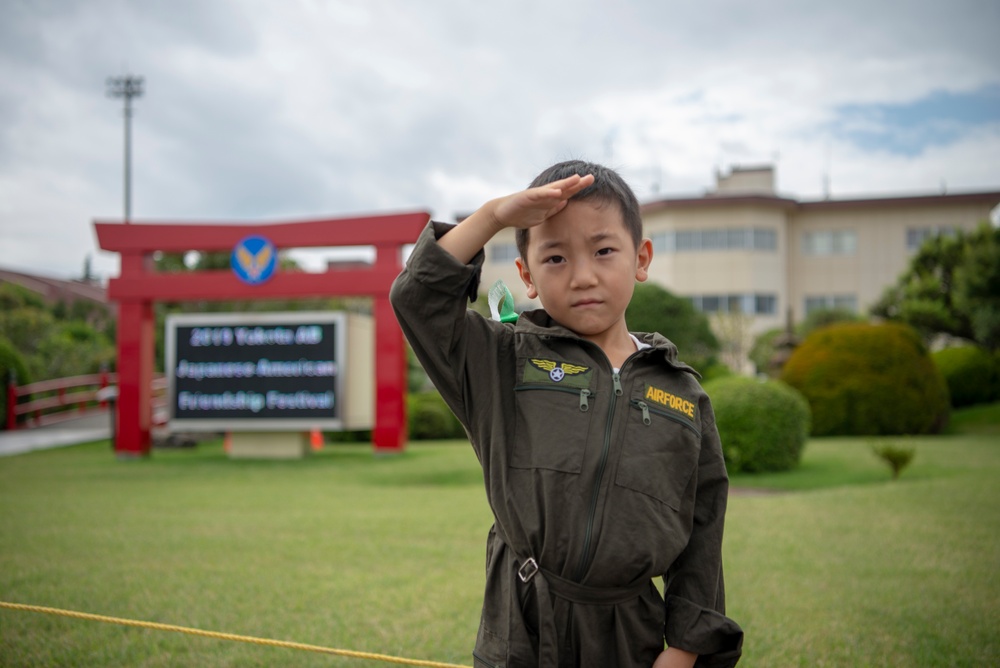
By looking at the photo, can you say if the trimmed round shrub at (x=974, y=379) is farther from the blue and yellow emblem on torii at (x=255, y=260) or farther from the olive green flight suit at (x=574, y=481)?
the olive green flight suit at (x=574, y=481)

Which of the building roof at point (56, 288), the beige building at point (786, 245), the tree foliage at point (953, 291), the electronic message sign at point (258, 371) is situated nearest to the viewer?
the electronic message sign at point (258, 371)

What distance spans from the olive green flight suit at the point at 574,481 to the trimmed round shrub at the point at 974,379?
63.9 ft

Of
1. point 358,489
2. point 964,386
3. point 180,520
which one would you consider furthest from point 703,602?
point 964,386

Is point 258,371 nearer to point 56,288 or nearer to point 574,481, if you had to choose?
point 574,481

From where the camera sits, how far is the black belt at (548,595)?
1568 mm

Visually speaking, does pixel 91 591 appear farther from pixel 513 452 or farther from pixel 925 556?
pixel 925 556

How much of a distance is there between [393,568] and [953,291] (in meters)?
18.3

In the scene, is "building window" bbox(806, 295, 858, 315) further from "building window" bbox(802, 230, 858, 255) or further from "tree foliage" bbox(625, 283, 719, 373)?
"tree foliage" bbox(625, 283, 719, 373)

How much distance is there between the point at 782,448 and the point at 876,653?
274 inches

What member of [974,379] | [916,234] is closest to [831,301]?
[916,234]

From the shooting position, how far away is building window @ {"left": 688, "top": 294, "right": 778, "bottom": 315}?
3172cm

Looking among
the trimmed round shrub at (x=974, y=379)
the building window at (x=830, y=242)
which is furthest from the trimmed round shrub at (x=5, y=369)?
the building window at (x=830, y=242)

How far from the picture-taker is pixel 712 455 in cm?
176

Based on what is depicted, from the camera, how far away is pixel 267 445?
12.9 m
